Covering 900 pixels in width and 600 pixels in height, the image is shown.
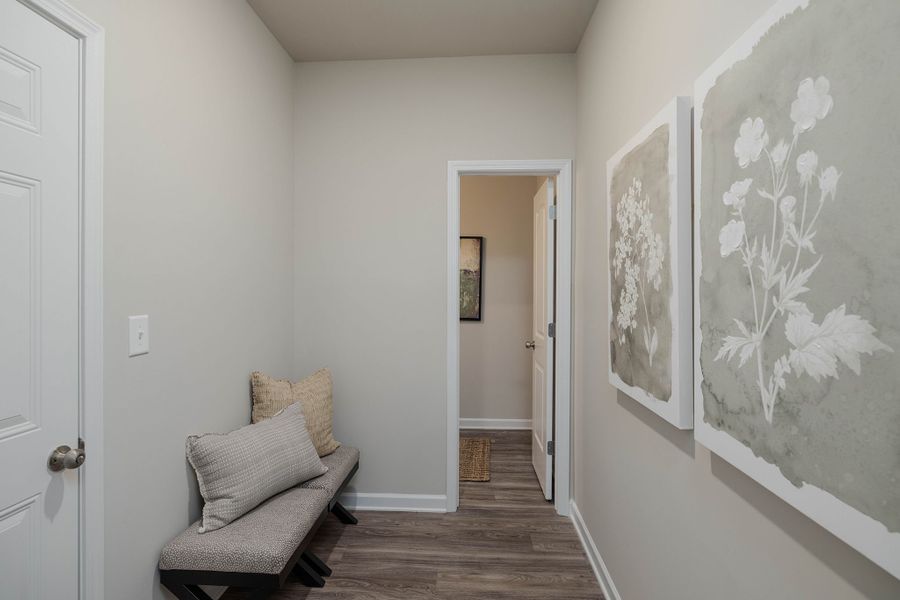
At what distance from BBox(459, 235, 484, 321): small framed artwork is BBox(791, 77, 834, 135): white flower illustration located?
381 cm

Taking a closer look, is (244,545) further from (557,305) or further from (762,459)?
(557,305)

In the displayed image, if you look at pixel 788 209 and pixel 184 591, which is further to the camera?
pixel 184 591

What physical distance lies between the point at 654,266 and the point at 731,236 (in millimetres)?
428

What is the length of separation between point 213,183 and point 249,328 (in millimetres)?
723

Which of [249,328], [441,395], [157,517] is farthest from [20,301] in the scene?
[441,395]

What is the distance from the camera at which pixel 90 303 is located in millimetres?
1341

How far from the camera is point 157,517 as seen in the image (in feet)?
5.38

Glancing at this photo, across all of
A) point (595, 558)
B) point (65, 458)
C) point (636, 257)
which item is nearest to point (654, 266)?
point (636, 257)

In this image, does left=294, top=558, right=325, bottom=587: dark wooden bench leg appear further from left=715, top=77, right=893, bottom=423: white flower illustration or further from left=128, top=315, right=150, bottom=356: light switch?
left=715, top=77, right=893, bottom=423: white flower illustration

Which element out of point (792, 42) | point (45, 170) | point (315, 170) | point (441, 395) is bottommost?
point (441, 395)

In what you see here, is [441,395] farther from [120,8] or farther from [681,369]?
[120,8]

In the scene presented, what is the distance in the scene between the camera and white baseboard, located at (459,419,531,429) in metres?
4.62

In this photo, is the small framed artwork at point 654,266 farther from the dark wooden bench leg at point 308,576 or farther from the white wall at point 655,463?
the dark wooden bench leg at point 308,576

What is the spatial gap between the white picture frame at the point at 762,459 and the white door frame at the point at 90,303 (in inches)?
65.8
